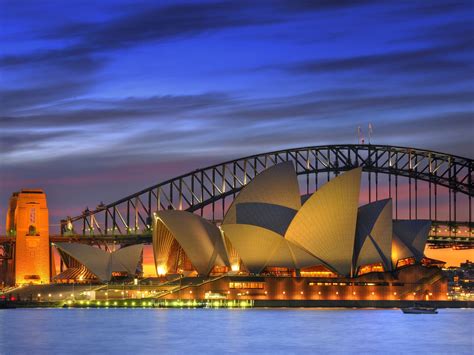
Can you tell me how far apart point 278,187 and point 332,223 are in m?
7.12

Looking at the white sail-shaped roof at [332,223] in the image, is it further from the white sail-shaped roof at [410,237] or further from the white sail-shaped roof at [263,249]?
the white sail-shaped roof at [410,237]

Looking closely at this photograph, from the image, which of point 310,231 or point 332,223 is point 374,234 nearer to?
point 332,223

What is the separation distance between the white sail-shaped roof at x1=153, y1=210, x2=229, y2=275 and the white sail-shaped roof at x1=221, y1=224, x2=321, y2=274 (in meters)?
4.71

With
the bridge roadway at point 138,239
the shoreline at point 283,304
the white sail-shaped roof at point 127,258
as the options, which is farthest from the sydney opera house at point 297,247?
the white sail-shaped roof at point 127,258

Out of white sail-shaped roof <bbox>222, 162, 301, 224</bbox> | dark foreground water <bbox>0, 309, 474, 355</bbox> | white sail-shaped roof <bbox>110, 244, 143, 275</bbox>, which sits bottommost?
dark foreground water <bbox>0, 309, 474, 355</bbox>

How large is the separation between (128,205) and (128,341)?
83018mm

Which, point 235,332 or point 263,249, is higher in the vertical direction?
point 263,249

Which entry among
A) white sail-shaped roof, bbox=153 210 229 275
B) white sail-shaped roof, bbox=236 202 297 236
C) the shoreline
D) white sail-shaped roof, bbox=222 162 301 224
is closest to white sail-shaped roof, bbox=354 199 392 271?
the shoreline

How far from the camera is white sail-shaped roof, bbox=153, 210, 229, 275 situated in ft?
448

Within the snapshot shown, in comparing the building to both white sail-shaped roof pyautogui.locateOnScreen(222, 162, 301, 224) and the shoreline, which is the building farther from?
the shoreline

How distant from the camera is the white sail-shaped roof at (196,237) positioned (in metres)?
137

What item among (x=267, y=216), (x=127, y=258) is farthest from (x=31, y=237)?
(x=267, y=216)

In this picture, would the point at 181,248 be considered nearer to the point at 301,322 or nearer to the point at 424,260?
the point at 424,260

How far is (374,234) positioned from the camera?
128 m
